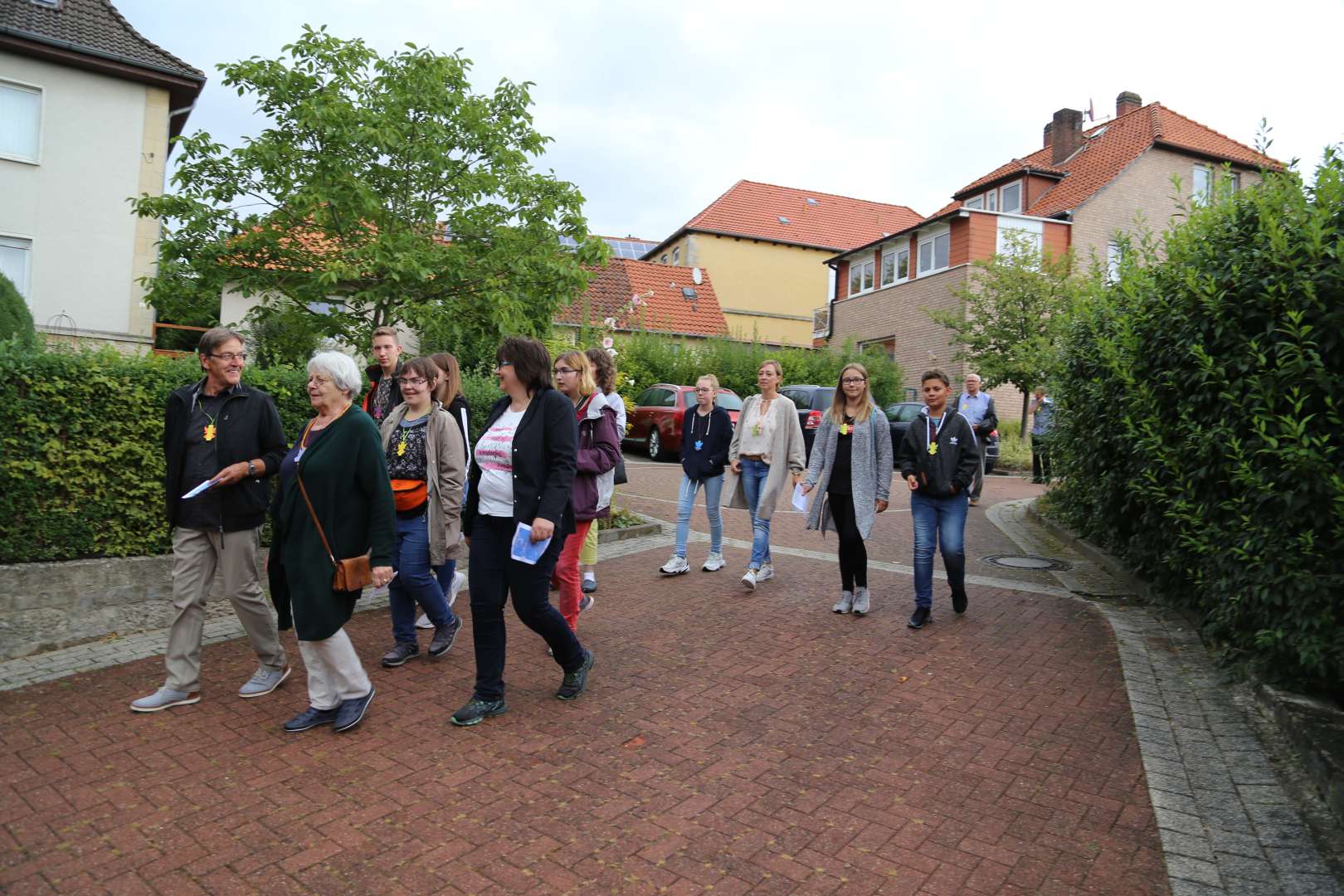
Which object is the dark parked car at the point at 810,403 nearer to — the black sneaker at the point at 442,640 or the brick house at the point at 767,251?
the black sneaker at the point at 442,640

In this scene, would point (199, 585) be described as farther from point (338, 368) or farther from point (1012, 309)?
point (1012, 309)

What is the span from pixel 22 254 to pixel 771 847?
18.6m

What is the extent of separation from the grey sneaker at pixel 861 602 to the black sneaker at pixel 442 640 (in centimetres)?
291

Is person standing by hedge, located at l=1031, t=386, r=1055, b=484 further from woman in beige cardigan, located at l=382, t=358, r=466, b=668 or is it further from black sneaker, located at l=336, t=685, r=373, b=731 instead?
black sneaker, located at l=336, t=685, r=373, b=731

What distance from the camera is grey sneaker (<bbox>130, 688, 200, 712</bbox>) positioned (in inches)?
180

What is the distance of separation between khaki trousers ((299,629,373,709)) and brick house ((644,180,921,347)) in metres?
39.6

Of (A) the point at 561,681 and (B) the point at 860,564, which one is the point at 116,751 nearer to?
(A) the point at 561,681

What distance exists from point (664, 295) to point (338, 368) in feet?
103

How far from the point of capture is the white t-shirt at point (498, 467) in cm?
455

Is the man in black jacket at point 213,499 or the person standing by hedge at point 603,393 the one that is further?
the person standing by hedge at point 603,393

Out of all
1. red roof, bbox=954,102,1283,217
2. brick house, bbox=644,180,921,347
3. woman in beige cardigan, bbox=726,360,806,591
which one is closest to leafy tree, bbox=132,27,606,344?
woman in beige cardigan, bbox=726,360,806,591

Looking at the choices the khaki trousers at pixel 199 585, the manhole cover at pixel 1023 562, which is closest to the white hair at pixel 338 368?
the khaki trousers at pixel 199 585

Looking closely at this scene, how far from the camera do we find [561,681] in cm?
517

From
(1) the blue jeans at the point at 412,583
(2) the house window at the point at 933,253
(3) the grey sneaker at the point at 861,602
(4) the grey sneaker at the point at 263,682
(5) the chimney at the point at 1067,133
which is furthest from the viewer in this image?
(5) the chimney at the point at 1067,133
